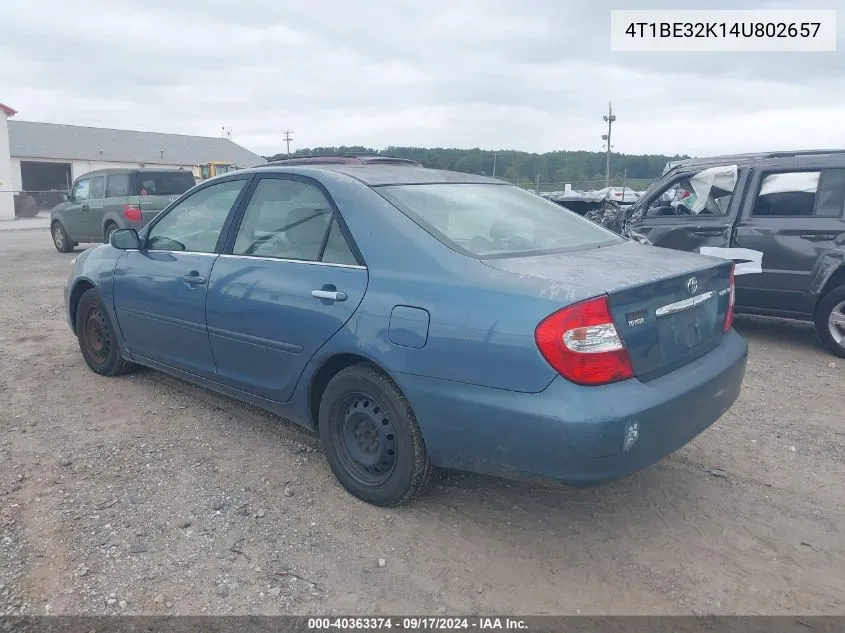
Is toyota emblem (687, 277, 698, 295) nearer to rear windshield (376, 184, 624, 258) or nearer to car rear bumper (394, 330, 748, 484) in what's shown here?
car rear bumper (394, 330, 748, 484)

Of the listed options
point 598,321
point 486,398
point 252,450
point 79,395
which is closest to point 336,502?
point 252,450

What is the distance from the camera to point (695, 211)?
7070 millimetres

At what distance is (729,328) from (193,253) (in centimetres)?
300

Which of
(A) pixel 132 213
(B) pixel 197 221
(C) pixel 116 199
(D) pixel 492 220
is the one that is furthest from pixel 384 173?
(C) pixel 116 199

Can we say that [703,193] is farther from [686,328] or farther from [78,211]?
[78,211]

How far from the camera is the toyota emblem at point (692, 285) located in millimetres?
3049

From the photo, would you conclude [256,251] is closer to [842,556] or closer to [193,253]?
[193,253]

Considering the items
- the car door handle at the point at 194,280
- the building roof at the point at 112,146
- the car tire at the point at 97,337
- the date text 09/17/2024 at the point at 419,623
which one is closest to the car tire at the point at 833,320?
the date text 09/17/2024 at the point at 419,623

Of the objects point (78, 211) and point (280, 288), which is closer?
point (280, 288)

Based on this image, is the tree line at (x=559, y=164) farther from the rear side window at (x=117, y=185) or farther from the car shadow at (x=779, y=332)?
the car shadow at (x=779, y=332)

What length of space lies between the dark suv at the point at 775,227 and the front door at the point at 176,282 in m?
4.76

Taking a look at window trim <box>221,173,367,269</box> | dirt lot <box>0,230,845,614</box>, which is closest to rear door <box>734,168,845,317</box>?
dirt lot <box>0,230,845,614</box>

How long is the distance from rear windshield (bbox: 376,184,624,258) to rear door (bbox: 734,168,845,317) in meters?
3.25

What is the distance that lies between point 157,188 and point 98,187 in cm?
139
